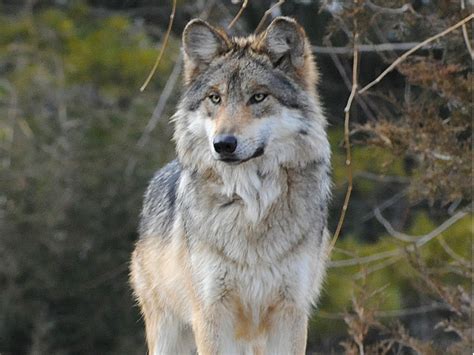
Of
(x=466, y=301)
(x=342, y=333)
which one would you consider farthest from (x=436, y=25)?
(x=342, y=333)

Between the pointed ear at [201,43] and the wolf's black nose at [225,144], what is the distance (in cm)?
73

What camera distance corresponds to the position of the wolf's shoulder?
799cm

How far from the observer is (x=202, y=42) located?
7215 millimetres

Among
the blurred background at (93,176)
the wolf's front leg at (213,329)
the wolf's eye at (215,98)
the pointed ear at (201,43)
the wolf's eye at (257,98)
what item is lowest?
the blurred background at (93,176)

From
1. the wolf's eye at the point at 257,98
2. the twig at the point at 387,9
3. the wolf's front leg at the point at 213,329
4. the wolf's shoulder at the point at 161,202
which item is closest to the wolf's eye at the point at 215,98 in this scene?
the wolf's eye at the point at 257,98

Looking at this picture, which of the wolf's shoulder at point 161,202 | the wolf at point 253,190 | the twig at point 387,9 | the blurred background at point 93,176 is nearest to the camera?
the wolf at point 253,190

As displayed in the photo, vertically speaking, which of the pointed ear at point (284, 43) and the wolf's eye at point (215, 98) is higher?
the pointed ear at point (284, 43)

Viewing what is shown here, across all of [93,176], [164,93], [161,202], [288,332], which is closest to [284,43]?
[288,332]

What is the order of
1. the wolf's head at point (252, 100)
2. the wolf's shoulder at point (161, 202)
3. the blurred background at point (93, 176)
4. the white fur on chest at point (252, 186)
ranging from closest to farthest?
the wolf's head at point (252, 100), the white fur on chest at point (252, 186), the wolf's shoulder at point (161, 202), the blurred background at point (93, 176)

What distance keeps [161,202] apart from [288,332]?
1.67 m

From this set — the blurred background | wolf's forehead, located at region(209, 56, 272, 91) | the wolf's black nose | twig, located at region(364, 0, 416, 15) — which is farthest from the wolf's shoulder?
the blurred background

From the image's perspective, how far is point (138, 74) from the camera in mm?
17219

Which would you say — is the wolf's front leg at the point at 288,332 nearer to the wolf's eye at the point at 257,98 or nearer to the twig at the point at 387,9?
the wolf's eye at the point at 257,98

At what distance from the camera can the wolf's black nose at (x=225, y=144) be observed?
6656 mm
